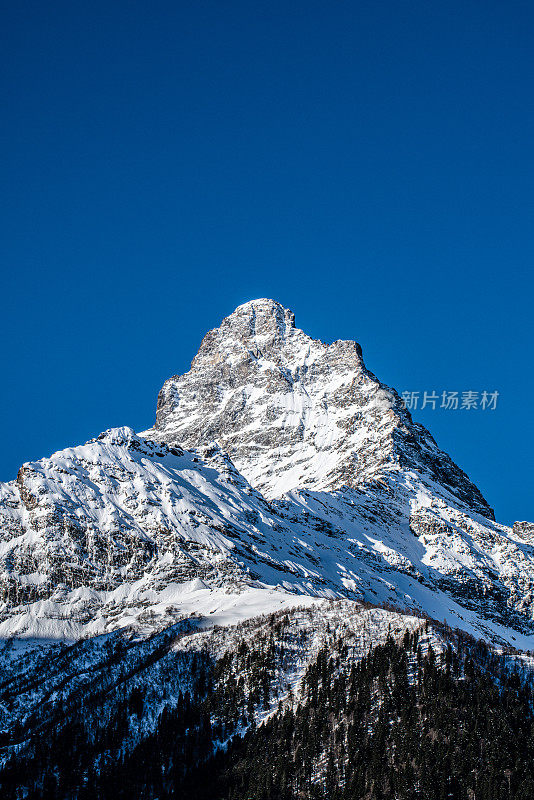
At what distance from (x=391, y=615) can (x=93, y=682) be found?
6363cm

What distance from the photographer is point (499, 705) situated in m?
142

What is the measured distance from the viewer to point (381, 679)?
156 metres

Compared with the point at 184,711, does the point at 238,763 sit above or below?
below

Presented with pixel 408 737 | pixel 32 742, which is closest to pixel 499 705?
pixel 408 737

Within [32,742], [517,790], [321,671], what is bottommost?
[517,790]

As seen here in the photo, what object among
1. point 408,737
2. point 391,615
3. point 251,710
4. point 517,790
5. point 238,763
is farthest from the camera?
point 391,615

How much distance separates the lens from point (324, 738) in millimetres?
147750

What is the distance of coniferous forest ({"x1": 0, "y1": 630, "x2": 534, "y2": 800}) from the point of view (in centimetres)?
13338

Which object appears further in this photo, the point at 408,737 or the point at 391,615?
the point at 391,615

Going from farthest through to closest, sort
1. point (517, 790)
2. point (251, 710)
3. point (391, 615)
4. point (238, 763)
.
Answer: point (391, 615) → point (251, 710) → point (238, 763) → point (517, 790)

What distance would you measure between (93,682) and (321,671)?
5379 centimetres

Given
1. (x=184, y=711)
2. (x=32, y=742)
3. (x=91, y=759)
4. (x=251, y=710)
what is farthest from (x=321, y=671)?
(x=32, y=742)

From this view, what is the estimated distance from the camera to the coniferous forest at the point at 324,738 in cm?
13338

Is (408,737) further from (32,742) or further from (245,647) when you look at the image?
(32,742)
